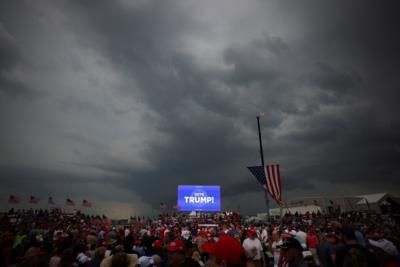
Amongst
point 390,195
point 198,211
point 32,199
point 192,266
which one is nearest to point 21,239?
point 192,266

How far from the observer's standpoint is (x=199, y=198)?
3634 cm

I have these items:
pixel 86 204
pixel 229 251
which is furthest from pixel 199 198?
pixel 229 251

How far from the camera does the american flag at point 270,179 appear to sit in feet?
51.1

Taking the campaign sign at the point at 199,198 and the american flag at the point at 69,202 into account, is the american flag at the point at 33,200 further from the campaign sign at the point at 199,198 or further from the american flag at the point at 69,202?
the campaign sign at the point at 199,198

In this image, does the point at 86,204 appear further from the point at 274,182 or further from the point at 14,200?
the point at 274,182

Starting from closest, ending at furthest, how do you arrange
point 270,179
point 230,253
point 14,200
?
point 230,253 → point 270,179 → point 14,200

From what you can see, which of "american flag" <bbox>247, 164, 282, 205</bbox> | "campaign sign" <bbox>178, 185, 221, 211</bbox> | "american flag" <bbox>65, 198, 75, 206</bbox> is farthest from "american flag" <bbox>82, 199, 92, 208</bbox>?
"american flag" <bbox>247, 164, 282, 205</bbox>

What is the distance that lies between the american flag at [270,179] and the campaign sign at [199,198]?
21348mm

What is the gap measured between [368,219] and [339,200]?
11818 millimetres

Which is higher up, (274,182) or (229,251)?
(274,182)

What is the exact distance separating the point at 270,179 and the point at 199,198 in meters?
22.0

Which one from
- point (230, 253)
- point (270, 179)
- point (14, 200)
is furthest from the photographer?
point (14, 200)

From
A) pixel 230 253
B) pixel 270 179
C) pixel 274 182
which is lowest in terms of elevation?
pixel 230 253

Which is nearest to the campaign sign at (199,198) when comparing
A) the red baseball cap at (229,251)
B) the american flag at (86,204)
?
the american flag at (86,204)
